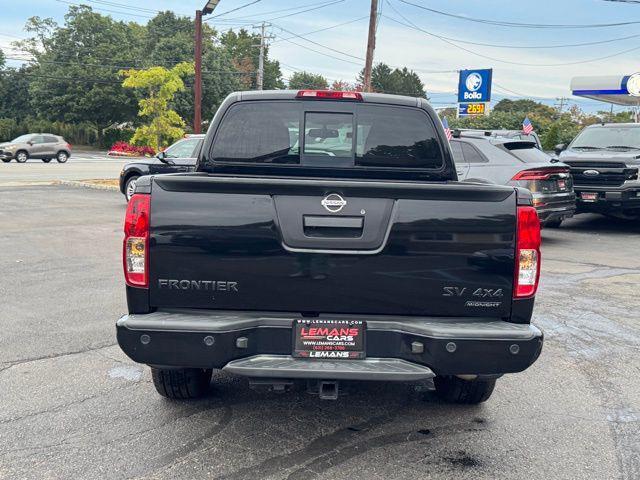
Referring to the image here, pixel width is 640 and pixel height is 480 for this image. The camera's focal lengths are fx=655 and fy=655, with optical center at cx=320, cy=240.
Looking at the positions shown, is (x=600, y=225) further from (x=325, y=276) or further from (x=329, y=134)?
(x=325, y=276)

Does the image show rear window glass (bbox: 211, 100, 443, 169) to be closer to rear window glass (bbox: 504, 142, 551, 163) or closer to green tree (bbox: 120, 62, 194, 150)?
rear window glass (bbox: 504, 142, 551, 163)

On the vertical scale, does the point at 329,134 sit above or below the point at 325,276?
above

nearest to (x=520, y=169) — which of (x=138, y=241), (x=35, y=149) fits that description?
(x=138, y=241)

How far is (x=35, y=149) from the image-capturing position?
3700cm

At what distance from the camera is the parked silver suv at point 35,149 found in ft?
118

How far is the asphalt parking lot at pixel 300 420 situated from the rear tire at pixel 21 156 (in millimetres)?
33220

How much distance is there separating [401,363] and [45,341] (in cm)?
353

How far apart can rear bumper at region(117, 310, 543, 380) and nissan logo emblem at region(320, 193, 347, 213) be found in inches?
22.2

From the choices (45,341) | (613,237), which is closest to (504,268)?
(45,341)

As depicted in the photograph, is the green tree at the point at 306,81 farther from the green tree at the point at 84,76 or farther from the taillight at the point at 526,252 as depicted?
the taillight at the point at 526,252

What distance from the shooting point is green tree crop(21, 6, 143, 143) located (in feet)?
207

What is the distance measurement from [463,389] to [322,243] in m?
1.67

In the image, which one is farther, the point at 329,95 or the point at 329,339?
the point at 329,95

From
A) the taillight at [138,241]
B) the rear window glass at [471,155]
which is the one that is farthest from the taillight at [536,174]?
the taillight at [138,241]
